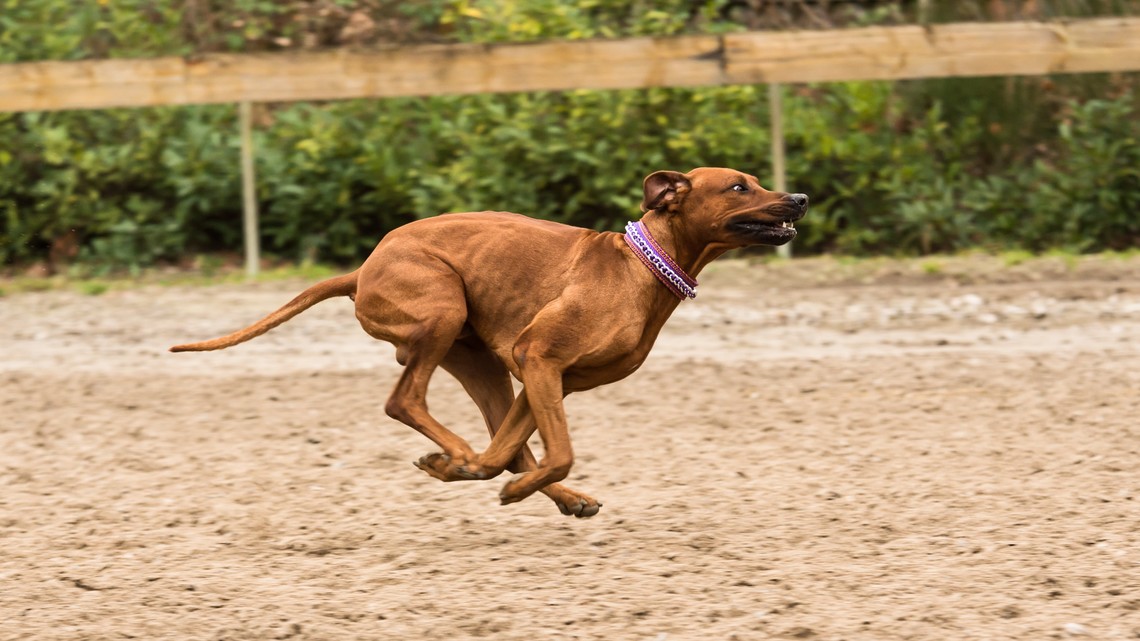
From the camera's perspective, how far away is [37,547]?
5.48 metres

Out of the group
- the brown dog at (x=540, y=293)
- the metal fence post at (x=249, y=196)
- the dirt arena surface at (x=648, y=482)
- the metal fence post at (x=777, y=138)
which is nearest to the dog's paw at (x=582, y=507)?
the dirt arena surface at (x=648, y=482)

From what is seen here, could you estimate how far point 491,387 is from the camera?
17.6 feet

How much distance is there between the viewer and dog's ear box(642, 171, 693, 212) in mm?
4789

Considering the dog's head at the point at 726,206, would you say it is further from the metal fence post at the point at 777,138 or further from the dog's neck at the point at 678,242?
the metal fence post at the point at 777,138

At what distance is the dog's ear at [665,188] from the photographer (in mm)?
4789

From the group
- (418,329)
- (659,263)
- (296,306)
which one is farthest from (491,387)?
(659,263)

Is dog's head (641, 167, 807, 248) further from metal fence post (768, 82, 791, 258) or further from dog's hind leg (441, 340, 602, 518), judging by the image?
metal fence post (768, 82, 791, 258)

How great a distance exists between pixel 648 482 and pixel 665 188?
194 centimetres

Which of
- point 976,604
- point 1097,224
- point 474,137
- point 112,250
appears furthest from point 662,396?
point 112,250

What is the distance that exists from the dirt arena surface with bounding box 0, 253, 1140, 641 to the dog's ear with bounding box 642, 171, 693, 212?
4.07 feet

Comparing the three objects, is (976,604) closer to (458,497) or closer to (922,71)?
(458,497)

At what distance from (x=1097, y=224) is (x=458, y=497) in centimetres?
736

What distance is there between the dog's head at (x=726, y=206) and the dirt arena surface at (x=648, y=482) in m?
1.13

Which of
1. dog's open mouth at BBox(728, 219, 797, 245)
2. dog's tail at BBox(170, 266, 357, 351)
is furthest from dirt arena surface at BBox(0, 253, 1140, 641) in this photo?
dog's open mouth at BBox(728, 219, 797, 245)
